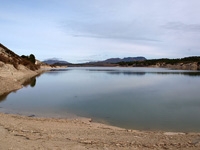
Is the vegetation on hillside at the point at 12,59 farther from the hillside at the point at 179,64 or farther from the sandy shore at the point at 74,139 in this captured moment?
the hillside at the point at 179,64

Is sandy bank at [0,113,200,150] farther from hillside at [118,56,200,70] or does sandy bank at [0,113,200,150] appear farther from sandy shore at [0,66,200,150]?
hillside at [118,56,200,70]

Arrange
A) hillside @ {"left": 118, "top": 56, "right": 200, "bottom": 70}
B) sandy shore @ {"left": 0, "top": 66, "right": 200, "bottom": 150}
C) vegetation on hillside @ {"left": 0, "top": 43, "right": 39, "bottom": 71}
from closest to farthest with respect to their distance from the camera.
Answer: sandy shore @ {"left": 0, "top": 66, "right": 200, "bottom": 150} < vegetation on hillside @ {"left": 0, "top": 43, "right": 39, "bottom": 71} < hillside @ {"left": 118, "top": 56, "right": 200, "bottom": 70}

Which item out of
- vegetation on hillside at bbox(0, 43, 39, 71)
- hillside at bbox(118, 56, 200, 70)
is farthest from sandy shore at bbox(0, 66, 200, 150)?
hillside at bbox(118, 56, 200, 70)

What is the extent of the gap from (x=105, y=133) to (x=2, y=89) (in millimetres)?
17213

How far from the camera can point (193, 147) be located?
635 cm

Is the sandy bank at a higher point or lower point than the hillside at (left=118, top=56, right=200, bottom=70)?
lower

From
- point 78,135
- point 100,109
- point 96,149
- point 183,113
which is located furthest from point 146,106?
point 96,149

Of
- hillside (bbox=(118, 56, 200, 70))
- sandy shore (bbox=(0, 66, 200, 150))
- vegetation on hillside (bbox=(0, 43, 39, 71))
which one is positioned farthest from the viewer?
hillside (bbox=(118, 56, 200, 70))

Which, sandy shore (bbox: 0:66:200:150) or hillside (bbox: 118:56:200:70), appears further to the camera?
hillside (bbox: 118:56:200:70)

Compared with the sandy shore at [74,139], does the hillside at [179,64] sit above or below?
above

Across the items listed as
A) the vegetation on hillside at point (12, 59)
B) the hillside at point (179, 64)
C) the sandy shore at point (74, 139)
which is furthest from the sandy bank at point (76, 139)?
the hillside at point (179, 64)

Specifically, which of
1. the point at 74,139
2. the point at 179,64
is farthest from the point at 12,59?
the point at 179,64

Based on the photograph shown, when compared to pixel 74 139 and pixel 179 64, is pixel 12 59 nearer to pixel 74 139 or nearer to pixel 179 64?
pixel 74 139

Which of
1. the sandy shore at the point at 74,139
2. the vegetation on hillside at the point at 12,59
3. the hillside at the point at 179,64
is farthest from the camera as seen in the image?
the hillside at the point at 179,64
